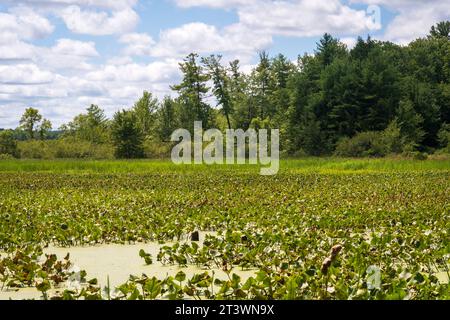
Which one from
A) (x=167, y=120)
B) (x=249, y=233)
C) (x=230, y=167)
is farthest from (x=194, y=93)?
(x=249, y=233)

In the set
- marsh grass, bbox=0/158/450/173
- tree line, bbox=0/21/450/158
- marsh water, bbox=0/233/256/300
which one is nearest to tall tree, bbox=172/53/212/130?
tree line, bbox=0/21/450/158

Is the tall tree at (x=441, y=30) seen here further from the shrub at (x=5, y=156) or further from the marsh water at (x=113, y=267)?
the marsh water at (x=113, y=267)

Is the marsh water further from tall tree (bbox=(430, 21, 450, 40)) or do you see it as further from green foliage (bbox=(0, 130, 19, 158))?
tall tree (bbox=(430, 21, 450, 40))

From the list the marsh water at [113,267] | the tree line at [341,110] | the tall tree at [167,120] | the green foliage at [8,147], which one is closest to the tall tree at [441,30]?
the tree line at [341,110]

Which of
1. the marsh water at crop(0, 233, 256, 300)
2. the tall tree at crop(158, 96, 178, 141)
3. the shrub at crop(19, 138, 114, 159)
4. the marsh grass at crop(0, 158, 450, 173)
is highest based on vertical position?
the tall tree at crop(158, 96, 178, 141)

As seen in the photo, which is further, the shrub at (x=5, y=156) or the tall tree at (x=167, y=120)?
the tall tree at (x=167, y=120)

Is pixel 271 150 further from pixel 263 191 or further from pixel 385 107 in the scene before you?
pixel 263 191

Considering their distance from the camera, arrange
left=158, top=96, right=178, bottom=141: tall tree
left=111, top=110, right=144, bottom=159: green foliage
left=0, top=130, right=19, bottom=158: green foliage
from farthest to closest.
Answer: left=158, top=96, right=178, bottom=141: tall tree → left=0, top=130, right=19, bottom=158: green foliage → left=111, top=110, right=144, bottom=159: green foliage

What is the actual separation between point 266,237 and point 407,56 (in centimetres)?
5279

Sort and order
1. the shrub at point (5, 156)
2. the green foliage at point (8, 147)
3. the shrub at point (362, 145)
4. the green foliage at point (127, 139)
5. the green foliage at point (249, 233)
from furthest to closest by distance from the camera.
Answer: the green foliage at point (8, 147), the green foliage at point (127, 139), the shrub at point (5, 156), the shrub at point (362, 145), the green foliage at point (249, 233)

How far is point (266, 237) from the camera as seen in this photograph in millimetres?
7633

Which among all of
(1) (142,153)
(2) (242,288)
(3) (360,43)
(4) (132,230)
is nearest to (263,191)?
(4) (132,230)
